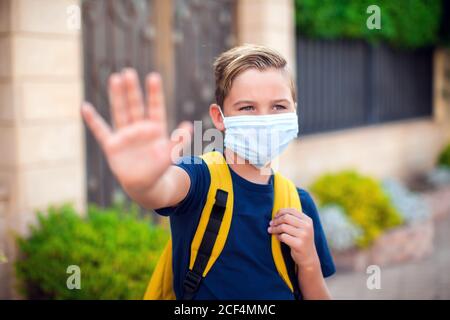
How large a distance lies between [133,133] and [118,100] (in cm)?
9

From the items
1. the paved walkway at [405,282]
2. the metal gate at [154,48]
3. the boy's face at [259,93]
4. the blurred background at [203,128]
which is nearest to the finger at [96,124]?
the boy's face at [259,93]

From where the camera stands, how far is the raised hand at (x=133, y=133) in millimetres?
1584

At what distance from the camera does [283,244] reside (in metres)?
2.20

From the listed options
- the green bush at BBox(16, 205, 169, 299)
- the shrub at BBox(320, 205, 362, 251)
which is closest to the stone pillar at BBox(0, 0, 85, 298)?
the green bush at BBox(16, 205, 169, 299)

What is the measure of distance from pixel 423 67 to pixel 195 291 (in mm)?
12382

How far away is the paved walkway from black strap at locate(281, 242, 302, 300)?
3.88 m

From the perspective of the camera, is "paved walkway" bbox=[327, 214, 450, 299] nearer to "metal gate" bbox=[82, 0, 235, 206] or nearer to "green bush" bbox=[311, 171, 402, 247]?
"green bush" bbox=[311, 171, 402, 247]

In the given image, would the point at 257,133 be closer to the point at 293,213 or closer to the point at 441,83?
the point at 293,213

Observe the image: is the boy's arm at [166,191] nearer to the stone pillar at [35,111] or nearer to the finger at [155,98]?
the finger at [155,98]

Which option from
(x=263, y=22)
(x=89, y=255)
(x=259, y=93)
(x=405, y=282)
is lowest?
(x=405, y=282)

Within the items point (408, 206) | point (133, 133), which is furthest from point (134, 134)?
point (408, 206)

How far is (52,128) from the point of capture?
16.3ft

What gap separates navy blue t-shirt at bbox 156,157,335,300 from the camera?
6.98 ft

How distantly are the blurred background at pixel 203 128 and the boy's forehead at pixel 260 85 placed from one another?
1.85 meters
